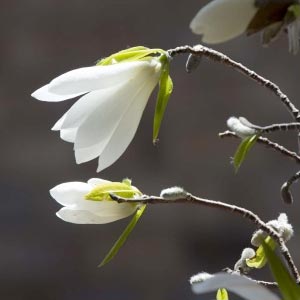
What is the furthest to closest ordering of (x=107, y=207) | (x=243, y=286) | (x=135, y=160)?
(x=135, y=160) → (x=107, y=207) → (x=243, y=286)

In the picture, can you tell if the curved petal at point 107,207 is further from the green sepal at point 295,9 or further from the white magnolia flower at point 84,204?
the green sepal at point 295,9

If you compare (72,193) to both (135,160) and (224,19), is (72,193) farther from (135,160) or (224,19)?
(135,160)

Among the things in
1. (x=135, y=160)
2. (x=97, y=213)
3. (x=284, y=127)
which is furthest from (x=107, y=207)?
(x=135, y=160)

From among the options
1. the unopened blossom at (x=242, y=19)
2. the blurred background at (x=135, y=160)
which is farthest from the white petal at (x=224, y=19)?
the blurred background at (x=135, y=160)

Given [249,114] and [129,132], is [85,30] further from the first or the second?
[129,132]

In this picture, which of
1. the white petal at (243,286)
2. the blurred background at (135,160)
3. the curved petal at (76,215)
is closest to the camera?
the white petal at (243,286)
